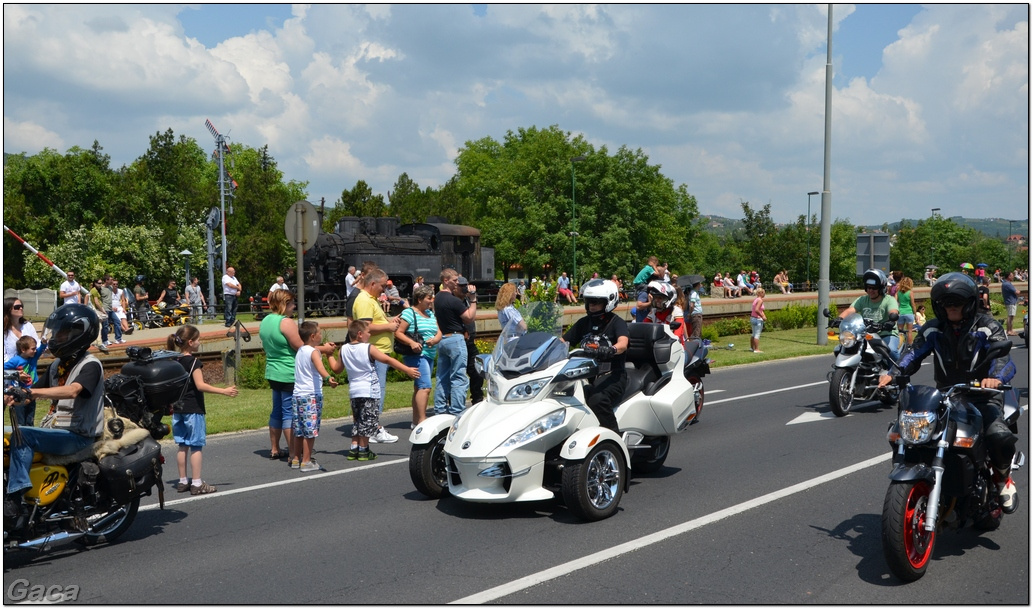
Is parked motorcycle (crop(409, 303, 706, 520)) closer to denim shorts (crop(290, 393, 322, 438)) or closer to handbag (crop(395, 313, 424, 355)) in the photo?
denim shorts (crop(290, 393, 322, 438))

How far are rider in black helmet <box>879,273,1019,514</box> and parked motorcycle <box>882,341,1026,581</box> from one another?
0.07m

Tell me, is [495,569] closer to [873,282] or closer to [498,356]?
[498,356]

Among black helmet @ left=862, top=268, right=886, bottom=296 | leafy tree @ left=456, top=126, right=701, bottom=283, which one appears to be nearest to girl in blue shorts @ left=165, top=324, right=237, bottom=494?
black helmet @ left=862, top=268, right=886, bottom=296

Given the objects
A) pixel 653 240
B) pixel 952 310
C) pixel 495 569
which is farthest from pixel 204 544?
pixel 653 240

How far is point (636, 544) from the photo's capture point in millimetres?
6242

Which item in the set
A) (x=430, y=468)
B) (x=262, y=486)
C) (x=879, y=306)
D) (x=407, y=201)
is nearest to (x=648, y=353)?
(x=430, y=468)

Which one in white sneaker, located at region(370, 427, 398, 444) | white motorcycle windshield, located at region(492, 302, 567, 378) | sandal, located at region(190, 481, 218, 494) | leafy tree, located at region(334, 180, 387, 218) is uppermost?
leafy tree, located at region(334, 180, 387, 218)

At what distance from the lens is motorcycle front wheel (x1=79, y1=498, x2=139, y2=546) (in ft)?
20.5

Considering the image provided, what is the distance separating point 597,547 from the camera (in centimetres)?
620

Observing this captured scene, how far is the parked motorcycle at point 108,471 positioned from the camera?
5.81 meters

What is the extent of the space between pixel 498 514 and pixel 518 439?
2.44ft

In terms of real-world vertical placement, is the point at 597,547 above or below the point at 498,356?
below

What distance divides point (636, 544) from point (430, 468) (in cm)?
206

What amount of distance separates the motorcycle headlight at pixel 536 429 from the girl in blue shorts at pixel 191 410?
234 cm
